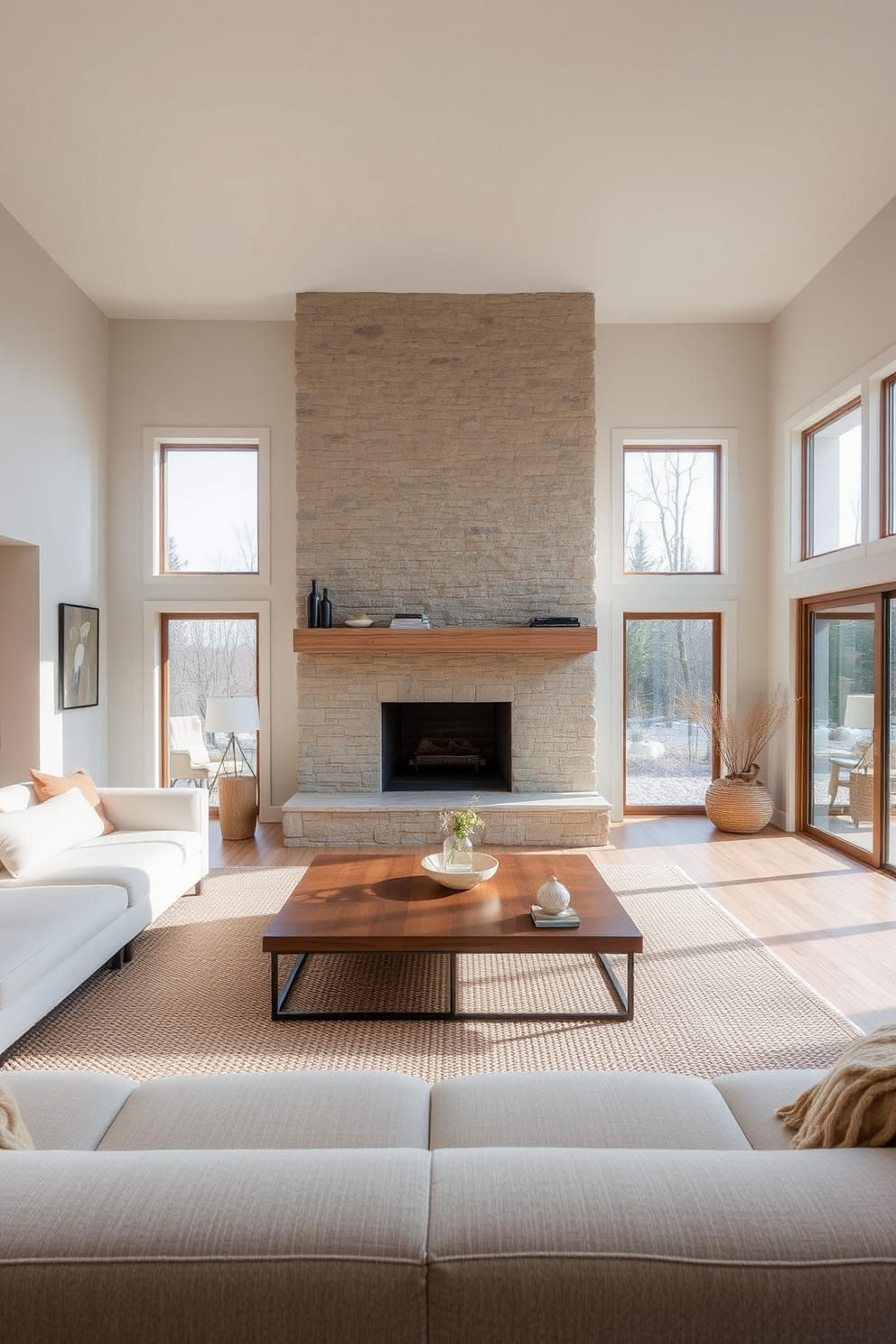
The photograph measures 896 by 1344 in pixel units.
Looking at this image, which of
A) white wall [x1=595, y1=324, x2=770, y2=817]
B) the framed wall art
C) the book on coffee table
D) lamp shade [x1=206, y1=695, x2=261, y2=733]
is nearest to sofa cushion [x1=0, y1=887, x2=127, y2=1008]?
the book on coffee table

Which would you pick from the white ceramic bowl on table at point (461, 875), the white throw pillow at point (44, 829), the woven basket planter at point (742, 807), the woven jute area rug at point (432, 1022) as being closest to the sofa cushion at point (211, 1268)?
the woven jute area rug at point (432, 1022)

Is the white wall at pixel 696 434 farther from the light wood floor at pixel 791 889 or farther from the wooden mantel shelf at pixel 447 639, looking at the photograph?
the light wood floor at pixel 791 889

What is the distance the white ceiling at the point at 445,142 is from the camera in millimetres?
3402

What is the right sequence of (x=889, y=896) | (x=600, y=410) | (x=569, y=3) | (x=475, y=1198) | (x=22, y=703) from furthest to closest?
1. (x=600, y=410)
2. (x=22, y=703)
3. (x=889, y=896)
4. (x=569, y=3)
5. (x=475, y=1198)

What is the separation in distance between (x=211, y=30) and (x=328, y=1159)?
164 inches

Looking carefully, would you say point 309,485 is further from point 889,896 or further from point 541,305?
point 889,896

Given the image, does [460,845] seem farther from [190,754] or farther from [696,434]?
[696,434]

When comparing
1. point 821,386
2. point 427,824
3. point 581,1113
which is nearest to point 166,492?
point 427,824

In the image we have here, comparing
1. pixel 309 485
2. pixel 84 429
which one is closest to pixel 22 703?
pixel 84 429

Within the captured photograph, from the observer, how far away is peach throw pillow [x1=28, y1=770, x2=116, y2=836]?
3939 millimetres

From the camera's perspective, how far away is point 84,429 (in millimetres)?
5883

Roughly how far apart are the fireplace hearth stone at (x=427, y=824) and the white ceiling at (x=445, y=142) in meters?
3.69

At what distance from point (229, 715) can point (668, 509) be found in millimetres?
3821

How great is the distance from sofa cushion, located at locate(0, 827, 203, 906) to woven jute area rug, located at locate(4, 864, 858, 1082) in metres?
0.35
